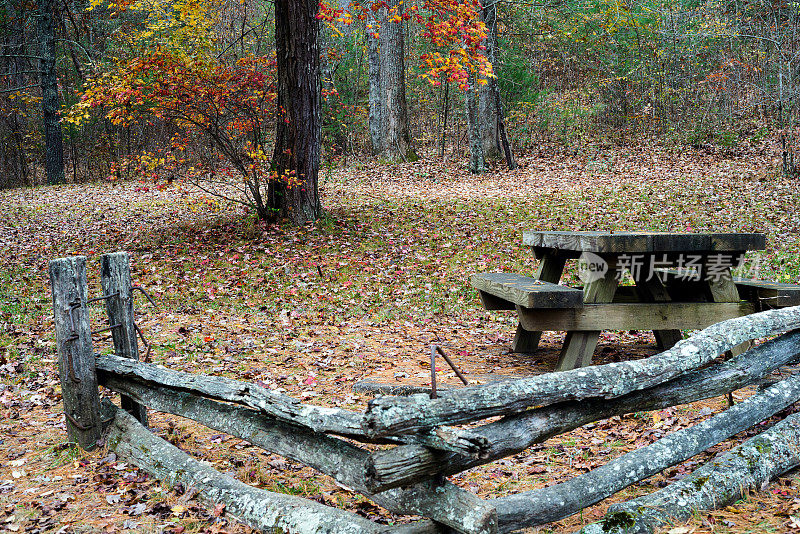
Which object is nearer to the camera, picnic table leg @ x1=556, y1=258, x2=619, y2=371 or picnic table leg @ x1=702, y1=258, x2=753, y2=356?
picnic table leg @ x1=556, y1=258, x2=619, y2=371

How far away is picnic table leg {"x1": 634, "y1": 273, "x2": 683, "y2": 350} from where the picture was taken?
5539 millimetres

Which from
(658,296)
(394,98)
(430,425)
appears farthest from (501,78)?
(430,425)

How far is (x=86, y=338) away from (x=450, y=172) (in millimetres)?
14890

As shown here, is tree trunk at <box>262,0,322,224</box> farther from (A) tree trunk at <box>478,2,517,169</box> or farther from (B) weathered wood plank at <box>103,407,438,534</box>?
(A) tree trunk at <box>478,2,517,169</box>

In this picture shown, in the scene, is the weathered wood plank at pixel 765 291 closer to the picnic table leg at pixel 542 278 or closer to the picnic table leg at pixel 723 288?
the picnic table leg at pixel 723 288

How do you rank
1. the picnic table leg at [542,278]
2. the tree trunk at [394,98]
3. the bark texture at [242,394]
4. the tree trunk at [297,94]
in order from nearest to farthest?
the bark texture at [242,394] → the picnic table leg at [542,278] → the tree trunk at [297,94] → the tree trunk at [394,98]

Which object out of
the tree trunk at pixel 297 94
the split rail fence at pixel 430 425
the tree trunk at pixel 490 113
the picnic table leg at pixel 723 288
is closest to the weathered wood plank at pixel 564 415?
the split rail fence at pixel 430 425

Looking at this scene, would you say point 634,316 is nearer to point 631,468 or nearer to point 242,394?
point 631,468

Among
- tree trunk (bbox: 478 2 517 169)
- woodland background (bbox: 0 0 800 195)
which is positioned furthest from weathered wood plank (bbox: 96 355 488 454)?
tree trunk (bbox: 478 2 517 169)

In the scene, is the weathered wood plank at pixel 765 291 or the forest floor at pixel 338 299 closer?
the forest floor at pixel 338 299

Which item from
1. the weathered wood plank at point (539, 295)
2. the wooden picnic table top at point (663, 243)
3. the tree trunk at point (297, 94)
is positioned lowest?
the weathered wood plank at point (539, 295)

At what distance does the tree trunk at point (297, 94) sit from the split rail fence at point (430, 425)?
696cm

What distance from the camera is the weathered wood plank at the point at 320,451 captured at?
2539 millimetres

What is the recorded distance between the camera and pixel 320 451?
9.93ft
